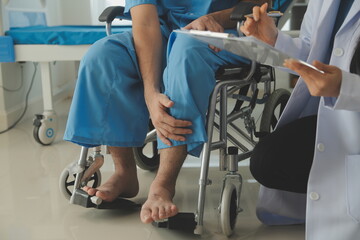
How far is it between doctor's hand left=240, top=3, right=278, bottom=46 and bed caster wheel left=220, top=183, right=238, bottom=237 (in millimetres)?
431

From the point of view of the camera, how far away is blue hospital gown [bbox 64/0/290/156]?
1293mm

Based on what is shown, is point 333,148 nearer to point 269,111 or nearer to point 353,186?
point 353,186

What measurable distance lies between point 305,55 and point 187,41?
0.34m

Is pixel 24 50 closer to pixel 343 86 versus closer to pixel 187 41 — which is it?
pixel 187 41

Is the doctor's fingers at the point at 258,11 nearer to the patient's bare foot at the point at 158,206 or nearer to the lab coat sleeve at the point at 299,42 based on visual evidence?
the lab coat sleeve at the point at 299,42

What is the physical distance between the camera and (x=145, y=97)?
4.72 feet

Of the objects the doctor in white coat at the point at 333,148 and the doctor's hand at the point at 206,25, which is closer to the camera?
the doctor in white coat at the point at 333,148

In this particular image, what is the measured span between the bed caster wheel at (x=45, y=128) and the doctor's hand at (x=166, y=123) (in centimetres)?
128

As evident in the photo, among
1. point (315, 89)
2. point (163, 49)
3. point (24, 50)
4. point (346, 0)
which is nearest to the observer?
point (315, 89)

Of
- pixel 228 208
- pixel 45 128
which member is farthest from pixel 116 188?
pixel 45 128

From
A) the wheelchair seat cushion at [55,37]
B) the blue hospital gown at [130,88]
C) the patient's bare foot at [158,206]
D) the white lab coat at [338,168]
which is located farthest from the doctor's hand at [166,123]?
the wheelchair seat cushion at [55,37]

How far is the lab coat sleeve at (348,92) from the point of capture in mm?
827

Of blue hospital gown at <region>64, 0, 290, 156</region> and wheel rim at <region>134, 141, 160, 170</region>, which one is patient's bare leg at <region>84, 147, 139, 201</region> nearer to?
blue hospital gown at <region>64, 0, 290, 156</region>

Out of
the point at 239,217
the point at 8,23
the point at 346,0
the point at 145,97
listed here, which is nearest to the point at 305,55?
the point at 346,0
